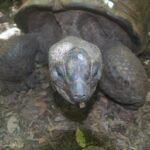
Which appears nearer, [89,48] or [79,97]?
[79,97]

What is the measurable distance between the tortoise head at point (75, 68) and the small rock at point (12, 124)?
83 cm

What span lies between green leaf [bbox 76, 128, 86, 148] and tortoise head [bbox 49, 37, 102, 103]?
0.53m

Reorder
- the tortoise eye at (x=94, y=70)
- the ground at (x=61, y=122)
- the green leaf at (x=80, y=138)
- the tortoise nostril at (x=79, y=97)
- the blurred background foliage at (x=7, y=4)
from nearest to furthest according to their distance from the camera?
1. the tortoise nostril at (x=79, y=97)
2. the tortoise eye at (x=94, y=70)
3. the green leaf at (x=80, y=138)
4. the ground at (x=61, y=122)
5. the blurred background foliage at (x=7, y=4)

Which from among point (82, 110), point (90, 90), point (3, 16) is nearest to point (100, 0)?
point (90, 90)

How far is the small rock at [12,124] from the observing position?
4.19 meters

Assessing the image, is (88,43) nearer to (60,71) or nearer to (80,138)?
(60,71)

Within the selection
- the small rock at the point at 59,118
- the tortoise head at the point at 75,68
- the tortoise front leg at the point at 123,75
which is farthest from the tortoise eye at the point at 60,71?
the small rock at the point at 59,118

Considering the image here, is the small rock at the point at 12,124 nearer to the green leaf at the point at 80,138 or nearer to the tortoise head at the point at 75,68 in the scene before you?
the green leaf at the point at 80,138

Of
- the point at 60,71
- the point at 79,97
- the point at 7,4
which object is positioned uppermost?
the point at 60,71

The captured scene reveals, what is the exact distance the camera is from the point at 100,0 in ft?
12.5

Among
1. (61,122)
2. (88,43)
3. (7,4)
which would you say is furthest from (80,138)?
(7,4)

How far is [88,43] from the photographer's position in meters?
3.58

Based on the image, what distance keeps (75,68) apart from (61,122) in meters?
1.03

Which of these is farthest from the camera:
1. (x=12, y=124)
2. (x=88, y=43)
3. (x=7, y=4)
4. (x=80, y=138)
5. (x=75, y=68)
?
(x=7, y=4)
